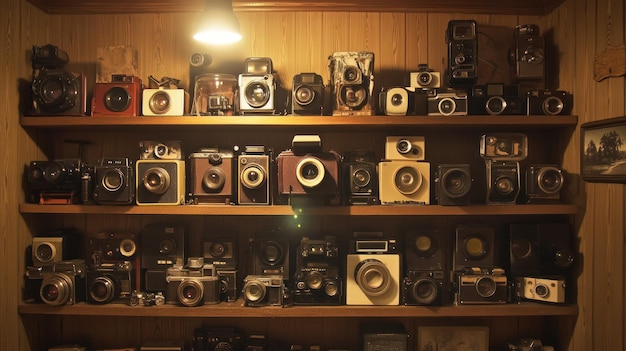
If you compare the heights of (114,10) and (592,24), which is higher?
(114,10)

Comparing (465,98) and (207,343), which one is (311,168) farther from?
(207,343)

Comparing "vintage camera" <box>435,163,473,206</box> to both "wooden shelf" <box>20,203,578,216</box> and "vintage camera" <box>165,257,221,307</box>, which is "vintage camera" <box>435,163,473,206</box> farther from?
"vintage camera" <box>165,257,221,307</box>

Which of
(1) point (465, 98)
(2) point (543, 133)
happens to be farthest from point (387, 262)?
(2) point (543, 133)

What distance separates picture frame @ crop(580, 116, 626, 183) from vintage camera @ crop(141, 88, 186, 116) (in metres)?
2.59

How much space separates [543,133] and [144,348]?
3416 mm

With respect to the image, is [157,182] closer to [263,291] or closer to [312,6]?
[263,291]

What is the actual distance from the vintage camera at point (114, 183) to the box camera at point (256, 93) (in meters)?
0.90

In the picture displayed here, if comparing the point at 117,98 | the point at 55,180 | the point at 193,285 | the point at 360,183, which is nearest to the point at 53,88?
the point at 117,98

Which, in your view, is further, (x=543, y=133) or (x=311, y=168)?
(x=543, y=133)

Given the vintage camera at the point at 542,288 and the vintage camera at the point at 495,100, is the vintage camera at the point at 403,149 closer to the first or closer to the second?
the vintage camera at the point at 495,100

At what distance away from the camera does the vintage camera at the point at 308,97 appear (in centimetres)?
315

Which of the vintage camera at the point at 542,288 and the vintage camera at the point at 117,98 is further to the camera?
the vintage camera at the point at 117,98

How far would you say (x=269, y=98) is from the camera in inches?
125

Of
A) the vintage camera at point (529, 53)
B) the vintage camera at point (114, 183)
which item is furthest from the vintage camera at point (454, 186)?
the vintage camera at point (114, 183)
